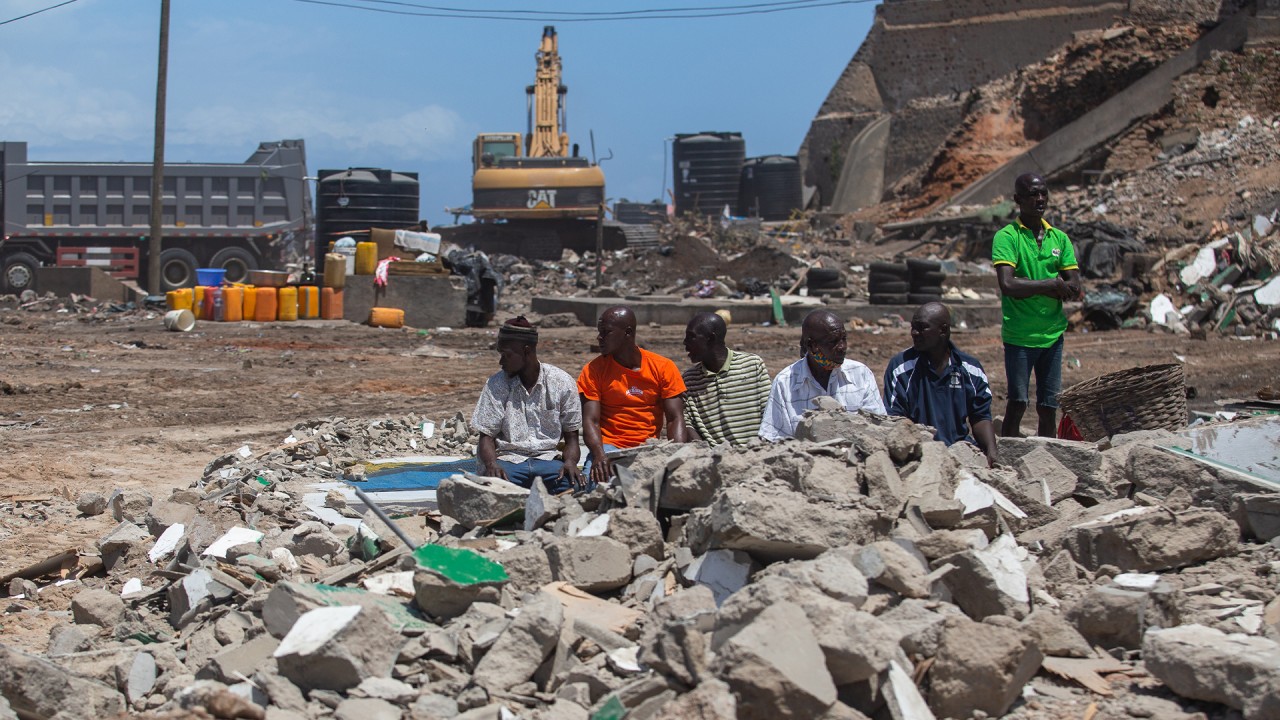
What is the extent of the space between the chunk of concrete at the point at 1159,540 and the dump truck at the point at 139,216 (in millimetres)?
22033

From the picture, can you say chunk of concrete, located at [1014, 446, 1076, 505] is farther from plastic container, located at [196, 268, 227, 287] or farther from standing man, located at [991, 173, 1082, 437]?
plastic container, located at [196, 268, 227, 287]

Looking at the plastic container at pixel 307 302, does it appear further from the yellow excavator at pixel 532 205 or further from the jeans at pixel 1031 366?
the jeans at pixel 1031 366

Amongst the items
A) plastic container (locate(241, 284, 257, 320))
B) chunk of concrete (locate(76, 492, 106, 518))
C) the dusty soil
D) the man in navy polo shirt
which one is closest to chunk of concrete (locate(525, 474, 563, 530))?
the man in navy polo shirt

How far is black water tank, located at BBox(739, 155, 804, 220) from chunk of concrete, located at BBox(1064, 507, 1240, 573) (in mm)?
39833

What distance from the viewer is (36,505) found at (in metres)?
6.26

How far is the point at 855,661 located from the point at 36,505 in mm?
4952

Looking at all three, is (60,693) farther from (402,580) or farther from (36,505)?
(36,505)

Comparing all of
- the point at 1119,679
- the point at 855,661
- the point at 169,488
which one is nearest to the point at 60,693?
the point at 855,661

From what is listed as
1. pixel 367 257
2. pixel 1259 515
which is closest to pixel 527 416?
pixel 1259 515

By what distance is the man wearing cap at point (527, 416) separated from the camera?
5508 millimetres

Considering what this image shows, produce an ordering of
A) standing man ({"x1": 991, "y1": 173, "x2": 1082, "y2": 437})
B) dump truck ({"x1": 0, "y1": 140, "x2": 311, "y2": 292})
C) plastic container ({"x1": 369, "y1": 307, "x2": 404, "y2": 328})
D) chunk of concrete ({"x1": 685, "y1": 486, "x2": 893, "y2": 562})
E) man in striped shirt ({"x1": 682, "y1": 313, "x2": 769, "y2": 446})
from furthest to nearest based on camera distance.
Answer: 1. dump truck ({"x1": 0, "y1": 140, "x2": 311, "y2": 292})
2. plastic container ({"x1": 369, "y1": 307, "x2": 404, "y2": 328})
3. standing man ({"x1": 991, "y1": 173, "x2": 1082, "y2": 437})
4. man in striped shirt ({"x1": 682, "y1": 313, "x2": 769, "y2": 446})
5. chunk of concrete ({"x1": 685, "y1": 486, "x2": 893, "y2": 562})

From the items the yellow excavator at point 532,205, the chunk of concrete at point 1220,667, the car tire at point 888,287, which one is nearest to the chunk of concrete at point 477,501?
the chunk of concrete at point 1220,667

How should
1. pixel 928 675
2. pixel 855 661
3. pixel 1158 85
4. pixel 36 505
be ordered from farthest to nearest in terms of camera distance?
pixel 1158 85 < pixel 36 505 < pixel 928 675 < pixel 855 661

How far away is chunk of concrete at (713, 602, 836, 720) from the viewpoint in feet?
9.13
